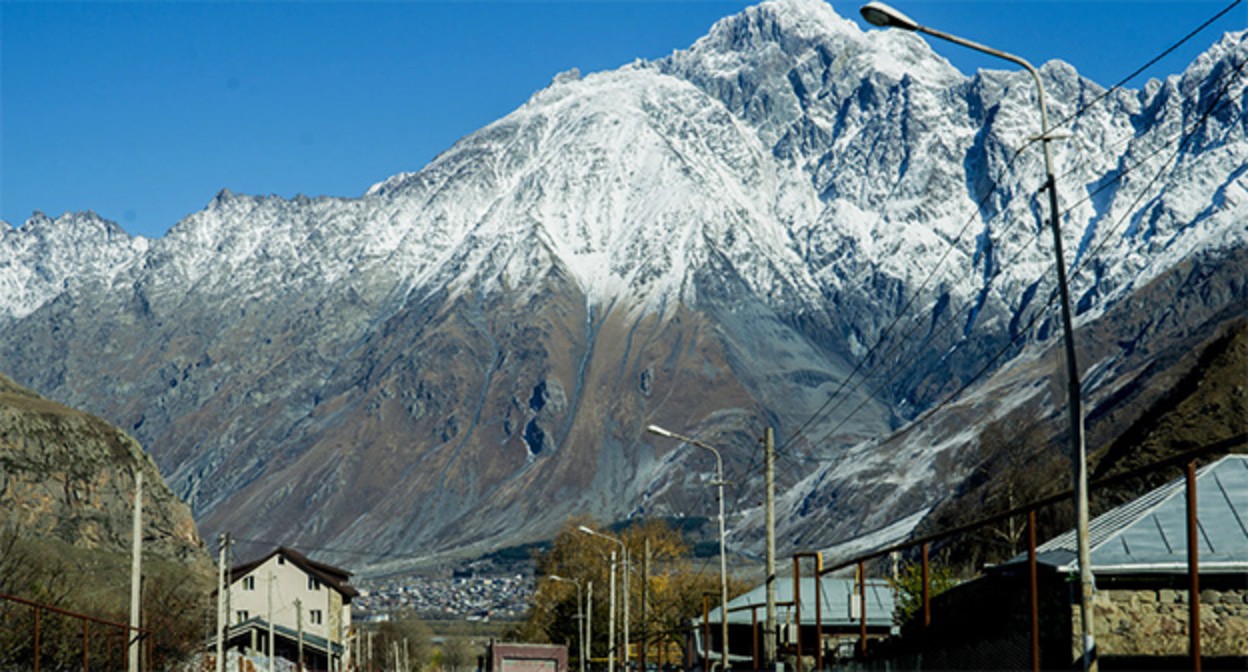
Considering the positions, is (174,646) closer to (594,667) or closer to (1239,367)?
(594,667)

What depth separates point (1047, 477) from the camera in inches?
4956

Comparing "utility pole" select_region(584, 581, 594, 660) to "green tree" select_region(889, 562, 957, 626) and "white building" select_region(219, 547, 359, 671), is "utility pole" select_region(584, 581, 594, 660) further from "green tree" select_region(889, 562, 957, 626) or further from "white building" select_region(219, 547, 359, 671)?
"white building" select_region(219, 547, 359, 671)

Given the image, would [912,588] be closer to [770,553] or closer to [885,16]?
[770,553]

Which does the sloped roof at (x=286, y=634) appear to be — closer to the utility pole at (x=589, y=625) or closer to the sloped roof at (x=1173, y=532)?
the utility pole at (x=589, y=625)

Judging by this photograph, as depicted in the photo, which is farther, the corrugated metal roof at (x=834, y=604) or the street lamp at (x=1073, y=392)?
the corrugated metal roof at (x=834, y=604)

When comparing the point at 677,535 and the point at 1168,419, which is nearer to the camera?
the point at 1168,419

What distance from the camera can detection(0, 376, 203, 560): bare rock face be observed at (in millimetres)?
137000

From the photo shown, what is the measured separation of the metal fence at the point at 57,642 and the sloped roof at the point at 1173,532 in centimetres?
3434

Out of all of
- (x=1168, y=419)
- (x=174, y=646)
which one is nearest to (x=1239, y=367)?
(x=1168, y=419)

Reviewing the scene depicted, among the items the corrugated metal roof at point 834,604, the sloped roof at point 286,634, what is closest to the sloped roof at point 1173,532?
the corrugated metal roof at point 834,604

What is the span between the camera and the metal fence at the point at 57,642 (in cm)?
6088

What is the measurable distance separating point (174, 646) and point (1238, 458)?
190ft

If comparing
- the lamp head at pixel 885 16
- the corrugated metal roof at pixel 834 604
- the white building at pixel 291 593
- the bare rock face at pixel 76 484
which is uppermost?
the bare rock face at pixel 76 484

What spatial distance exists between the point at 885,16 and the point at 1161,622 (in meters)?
14.1
